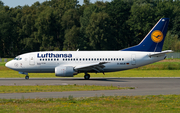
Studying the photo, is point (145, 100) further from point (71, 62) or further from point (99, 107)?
point (71, 62)

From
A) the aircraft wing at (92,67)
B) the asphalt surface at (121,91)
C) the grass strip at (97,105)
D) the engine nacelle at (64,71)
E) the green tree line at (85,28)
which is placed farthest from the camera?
the green tree line at (85,28)

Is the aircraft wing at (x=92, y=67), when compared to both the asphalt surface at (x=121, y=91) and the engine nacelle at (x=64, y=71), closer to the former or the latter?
the engine nacelle at (x=64, y=71)

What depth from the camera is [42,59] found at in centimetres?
3841

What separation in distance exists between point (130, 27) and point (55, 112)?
328 ft

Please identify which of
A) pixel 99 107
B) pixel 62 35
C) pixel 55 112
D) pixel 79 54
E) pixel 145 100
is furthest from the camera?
pixel 62 35

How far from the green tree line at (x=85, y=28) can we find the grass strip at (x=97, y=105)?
262 ft

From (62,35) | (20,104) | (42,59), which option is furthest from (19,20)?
(20,104)

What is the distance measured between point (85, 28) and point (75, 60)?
67.7m

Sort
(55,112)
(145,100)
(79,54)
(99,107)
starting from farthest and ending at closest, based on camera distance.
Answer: (79,54) → (145,100) → (99,107) → (55,112)

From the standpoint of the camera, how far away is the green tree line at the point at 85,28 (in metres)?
102

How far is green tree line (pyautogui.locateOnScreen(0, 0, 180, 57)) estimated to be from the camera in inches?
3999

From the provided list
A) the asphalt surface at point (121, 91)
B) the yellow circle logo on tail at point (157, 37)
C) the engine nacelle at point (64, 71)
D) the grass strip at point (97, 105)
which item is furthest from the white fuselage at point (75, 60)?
the grass strip at point (97, 105)

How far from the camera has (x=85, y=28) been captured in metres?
106

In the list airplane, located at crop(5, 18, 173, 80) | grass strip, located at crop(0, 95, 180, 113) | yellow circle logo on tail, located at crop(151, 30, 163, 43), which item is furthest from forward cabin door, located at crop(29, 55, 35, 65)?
grass strip, located at crop(0, 95, 180, 113)
